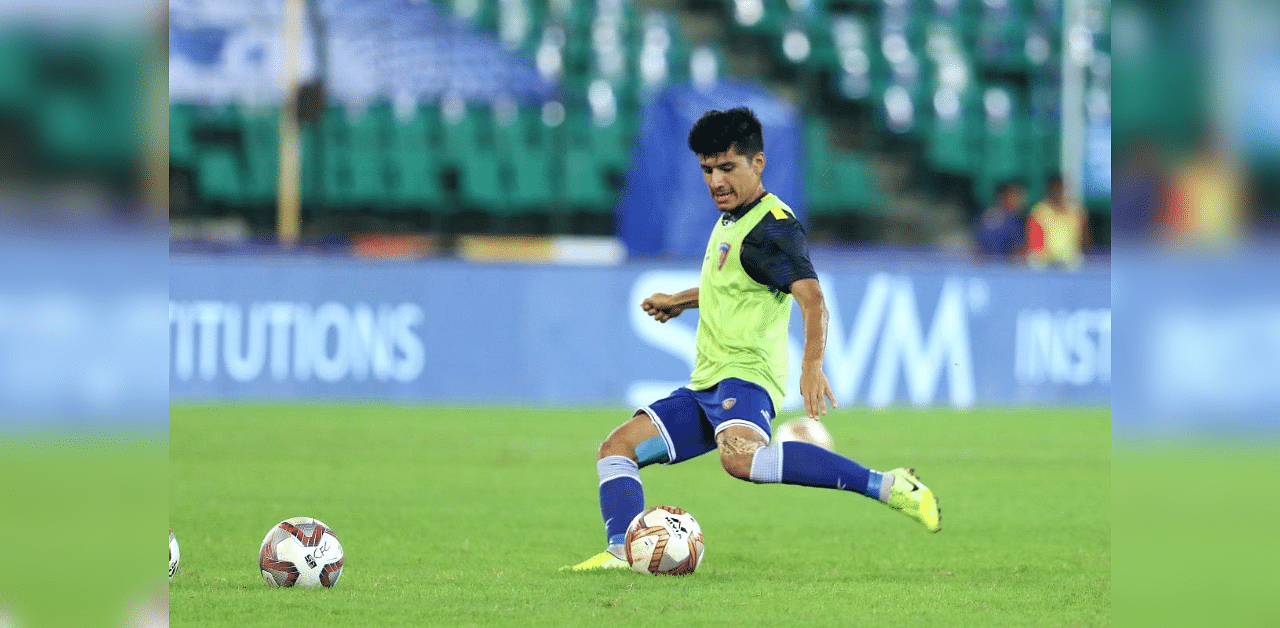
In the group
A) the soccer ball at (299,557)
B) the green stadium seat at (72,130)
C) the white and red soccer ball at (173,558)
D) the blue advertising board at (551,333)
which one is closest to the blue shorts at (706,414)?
the soccer ball at (299,557)

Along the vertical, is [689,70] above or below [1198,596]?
above

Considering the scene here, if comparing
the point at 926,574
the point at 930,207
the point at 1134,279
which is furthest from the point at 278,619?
the point at 930,207

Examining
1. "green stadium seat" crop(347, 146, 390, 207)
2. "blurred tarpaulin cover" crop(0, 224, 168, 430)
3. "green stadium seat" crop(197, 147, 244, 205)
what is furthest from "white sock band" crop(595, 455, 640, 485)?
"green stadium seat" crop(347, 146, 390, 207)

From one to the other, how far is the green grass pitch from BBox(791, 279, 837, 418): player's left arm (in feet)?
2.23

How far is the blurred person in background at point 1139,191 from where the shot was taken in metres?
2.14

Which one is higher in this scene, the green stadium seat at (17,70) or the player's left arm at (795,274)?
the green stadium seat at (17,70)

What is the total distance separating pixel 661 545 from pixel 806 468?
0.61 m

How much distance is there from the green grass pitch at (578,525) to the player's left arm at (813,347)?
0.68 metres

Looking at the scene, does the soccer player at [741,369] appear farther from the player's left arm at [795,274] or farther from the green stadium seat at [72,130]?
the green stadium seat at [72,130]

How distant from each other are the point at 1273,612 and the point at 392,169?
1555 cm

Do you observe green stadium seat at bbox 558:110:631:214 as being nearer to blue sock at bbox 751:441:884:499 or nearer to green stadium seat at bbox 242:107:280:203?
green stadium seat at bbox 242:107:280:203

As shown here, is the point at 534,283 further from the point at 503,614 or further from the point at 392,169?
the point at 503,614

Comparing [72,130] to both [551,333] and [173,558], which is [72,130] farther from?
[551,333]

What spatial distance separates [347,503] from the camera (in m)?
8.54
